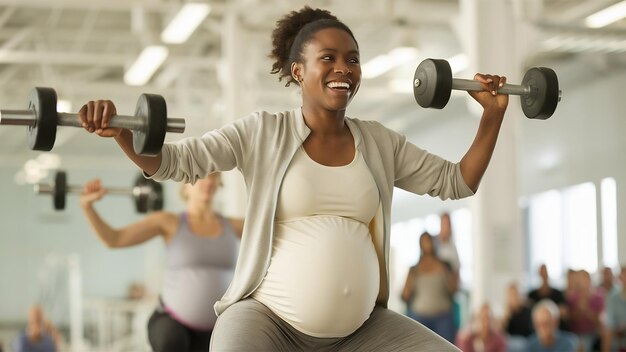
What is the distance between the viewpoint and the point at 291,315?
2.59 metres

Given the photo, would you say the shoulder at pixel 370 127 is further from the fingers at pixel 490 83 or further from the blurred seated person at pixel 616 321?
the blurred seated person at pixel 616 321

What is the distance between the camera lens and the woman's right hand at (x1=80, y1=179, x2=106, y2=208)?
4312mm

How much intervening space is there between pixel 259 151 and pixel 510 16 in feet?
23.8

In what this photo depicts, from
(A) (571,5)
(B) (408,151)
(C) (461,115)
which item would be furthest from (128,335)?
(B) (408,151)

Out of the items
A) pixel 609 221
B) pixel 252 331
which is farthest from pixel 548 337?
pixel 609 221

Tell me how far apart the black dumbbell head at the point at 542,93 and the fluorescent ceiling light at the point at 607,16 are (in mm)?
9013

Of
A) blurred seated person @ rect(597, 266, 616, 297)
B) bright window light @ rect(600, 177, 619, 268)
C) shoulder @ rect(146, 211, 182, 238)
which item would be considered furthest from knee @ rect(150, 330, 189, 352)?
bright window light @ rect(600, 177, 619, 268)

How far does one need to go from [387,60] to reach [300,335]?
11284mm

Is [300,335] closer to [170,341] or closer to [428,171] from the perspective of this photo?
[428,171]

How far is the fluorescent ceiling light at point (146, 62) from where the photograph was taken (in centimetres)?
1123

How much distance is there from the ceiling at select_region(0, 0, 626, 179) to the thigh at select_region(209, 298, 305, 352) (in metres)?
7.36

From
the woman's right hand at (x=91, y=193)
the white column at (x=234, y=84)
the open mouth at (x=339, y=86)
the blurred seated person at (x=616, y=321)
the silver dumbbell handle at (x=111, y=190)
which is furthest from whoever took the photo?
the white column at (x=234, y=84)

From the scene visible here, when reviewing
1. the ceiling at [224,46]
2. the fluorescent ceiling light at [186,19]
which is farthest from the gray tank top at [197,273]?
the ceiling at [224,46]

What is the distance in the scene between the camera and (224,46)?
451 inches
